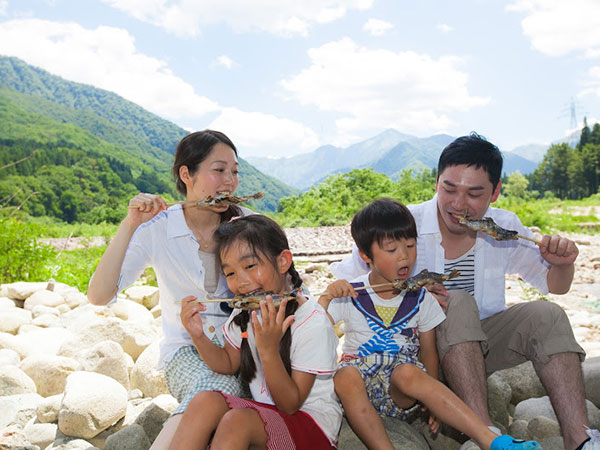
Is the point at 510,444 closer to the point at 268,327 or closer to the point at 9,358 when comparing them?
the point at 268,327

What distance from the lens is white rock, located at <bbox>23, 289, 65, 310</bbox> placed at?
6.69 metres

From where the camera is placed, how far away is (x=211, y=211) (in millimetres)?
3143

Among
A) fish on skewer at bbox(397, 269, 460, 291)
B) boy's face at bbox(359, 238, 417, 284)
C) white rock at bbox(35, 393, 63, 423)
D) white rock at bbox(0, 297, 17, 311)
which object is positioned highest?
boy's face at bbox(359, 238, 417, 284)

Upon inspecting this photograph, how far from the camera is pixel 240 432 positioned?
2.07m

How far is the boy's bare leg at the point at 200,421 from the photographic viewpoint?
2.11m

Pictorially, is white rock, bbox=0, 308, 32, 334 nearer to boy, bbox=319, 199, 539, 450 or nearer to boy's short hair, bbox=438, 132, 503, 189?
boy, bbox=319, 199, 539, 450

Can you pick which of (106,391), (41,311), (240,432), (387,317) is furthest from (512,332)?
(41,311)

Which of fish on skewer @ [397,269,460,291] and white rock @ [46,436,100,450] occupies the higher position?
fish on skewer @ [397,269,460,291]

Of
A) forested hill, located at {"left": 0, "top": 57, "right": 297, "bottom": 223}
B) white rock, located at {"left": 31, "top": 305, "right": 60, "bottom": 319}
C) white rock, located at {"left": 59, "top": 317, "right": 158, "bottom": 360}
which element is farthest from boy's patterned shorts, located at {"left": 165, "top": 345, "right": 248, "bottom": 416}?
forested hill, located at {"left": 0, "top": 57, "right": 297, "bottom": 223}

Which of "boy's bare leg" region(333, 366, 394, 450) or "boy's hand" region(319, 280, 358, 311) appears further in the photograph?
"boy's hand" region(319, 280, 358, 311)

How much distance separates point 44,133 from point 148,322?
81362 millimetres

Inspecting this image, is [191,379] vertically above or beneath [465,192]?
beneath

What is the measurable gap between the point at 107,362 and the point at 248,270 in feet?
7.21

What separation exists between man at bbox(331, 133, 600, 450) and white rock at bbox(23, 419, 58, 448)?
2.14 metres
